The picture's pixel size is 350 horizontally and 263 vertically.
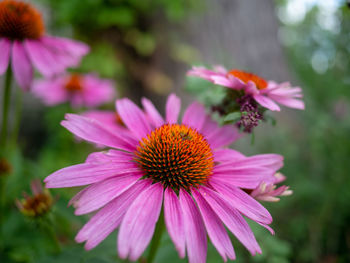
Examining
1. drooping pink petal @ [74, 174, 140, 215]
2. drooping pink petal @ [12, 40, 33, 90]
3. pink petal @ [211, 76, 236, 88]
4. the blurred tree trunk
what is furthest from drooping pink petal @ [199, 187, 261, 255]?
the blurred tree trunk

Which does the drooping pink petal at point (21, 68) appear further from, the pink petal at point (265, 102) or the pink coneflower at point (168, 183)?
the pink petal at point (265, 102)

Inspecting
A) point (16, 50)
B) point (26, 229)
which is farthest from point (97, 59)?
point (26, 229)

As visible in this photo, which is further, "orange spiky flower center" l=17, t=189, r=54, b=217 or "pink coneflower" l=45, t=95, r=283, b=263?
"orange spiky flower center" l=17, t=189, r=54, b=217

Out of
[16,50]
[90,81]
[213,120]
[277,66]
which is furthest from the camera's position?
[277,66]

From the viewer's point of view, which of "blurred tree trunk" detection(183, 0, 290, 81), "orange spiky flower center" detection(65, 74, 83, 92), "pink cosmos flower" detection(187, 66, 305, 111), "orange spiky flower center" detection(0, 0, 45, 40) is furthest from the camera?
"blurred tree trunk" detection(183, 0, 290, 81)

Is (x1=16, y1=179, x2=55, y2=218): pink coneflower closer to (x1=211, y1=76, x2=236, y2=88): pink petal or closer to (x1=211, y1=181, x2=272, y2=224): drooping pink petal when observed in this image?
(x1=211, y1=181, x2=272, y2=224): drooping pink petal

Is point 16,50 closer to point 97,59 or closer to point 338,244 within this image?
point 97,59
